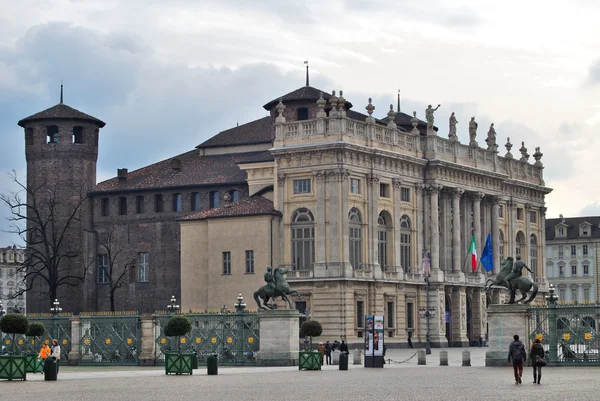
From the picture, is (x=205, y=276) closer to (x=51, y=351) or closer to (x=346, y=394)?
(x=51, y=351)

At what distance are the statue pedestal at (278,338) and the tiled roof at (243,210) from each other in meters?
28.8

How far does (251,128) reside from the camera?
105062mm

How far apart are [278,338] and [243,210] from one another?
30.8 metres

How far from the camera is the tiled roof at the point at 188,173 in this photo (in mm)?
98688

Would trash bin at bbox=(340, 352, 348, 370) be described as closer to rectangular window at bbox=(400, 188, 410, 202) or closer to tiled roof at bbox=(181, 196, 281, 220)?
tiled roof at bbox=(181, 196, 281, 220)

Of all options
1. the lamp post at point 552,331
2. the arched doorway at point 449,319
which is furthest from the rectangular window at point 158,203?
the lamp post at point 552,331

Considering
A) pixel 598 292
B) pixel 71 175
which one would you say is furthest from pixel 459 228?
pixel 598 292

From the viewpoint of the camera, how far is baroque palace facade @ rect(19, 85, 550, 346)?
8850cm

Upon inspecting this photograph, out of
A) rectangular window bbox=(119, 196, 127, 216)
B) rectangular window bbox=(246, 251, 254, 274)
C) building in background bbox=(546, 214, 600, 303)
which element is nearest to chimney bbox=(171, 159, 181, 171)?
rectangular window bbox=(119, 196, 127, 216)

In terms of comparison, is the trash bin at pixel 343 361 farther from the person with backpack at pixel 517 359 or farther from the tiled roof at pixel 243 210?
the tiled roof at pixel 243 210

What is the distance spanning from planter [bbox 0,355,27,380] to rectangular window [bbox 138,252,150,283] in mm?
53087

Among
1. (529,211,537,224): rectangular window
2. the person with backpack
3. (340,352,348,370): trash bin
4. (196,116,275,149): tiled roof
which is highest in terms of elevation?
(196,116,275,149): tiled roof

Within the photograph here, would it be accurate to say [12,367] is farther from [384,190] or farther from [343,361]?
[384,190]

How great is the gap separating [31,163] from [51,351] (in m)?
50.8
